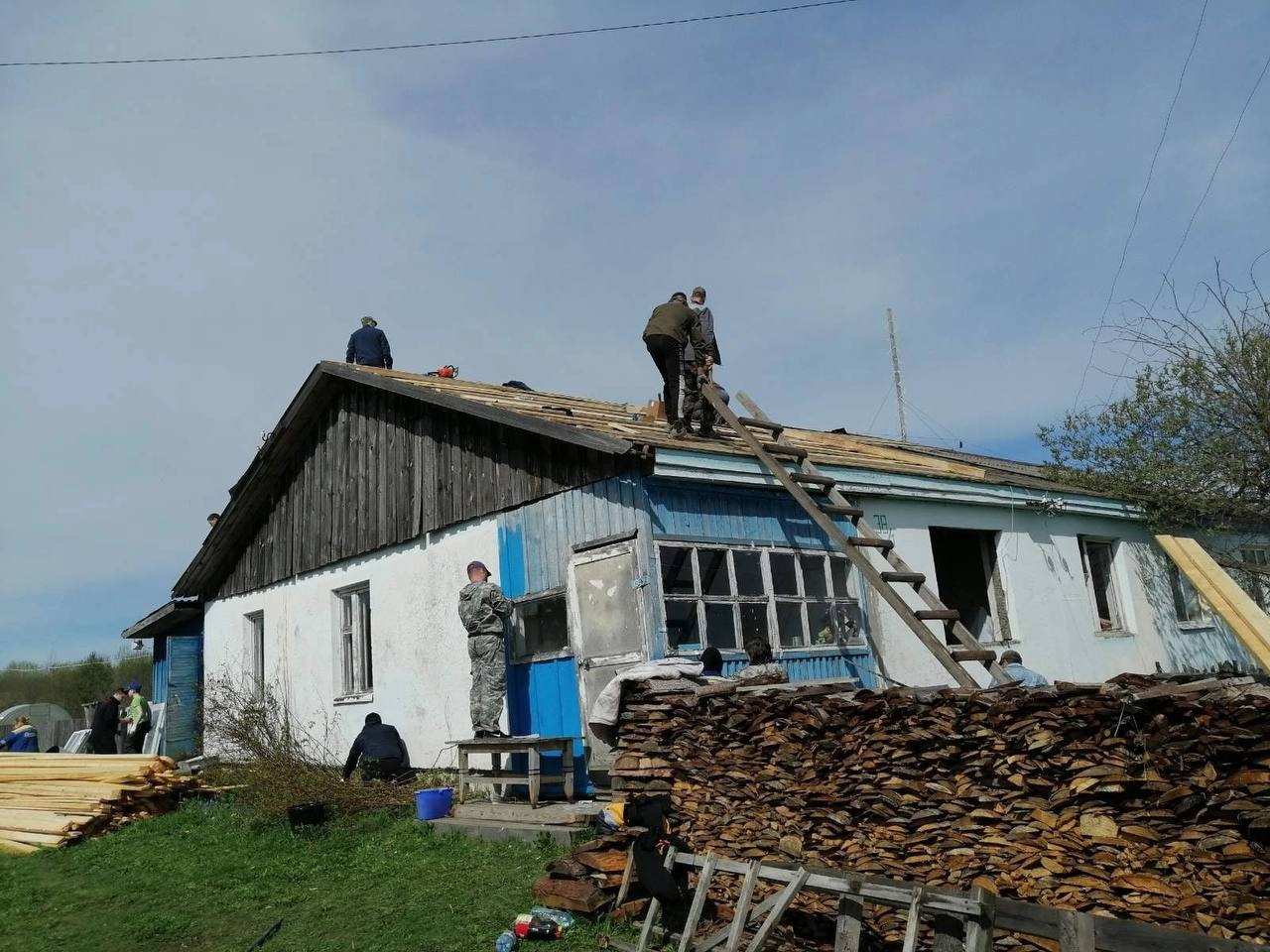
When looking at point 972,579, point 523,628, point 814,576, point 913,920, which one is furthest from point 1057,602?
point 913,920

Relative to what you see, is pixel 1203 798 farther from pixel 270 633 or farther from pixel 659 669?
pixel 270 633

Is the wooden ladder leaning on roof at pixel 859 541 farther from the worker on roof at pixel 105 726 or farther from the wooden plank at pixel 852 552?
the worker on roof at pixel 105 726

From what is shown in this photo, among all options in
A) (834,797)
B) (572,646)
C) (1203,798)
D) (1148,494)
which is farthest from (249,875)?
(1148,494)

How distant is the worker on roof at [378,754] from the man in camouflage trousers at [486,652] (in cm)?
127

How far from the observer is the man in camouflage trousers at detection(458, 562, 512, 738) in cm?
1065

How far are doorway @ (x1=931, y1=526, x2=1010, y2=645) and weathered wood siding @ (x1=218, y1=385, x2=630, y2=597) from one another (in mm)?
5376

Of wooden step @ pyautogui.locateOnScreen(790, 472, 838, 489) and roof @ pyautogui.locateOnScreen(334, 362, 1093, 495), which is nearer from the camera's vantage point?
roof @ pyautogui.locateOnScreen(334, 362, 1093, 495)

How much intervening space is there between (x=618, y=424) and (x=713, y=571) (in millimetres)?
2081

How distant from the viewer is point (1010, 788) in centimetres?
558

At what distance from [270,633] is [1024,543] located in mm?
11971

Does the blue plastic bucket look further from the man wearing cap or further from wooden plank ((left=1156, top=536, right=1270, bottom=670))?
the man wearing cap

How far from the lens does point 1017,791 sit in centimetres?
552

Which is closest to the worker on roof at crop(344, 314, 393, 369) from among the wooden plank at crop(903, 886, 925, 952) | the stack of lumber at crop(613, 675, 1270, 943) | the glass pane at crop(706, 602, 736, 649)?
the glass pane at crop(706, 602, 736, 649)

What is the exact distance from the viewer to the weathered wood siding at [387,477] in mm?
11337
